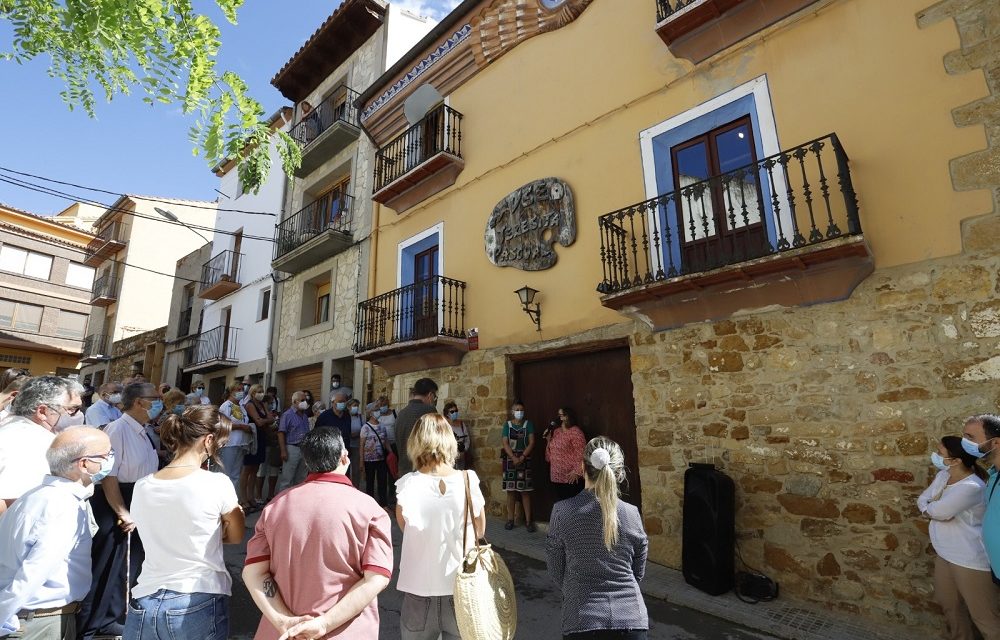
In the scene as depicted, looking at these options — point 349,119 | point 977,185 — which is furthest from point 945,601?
point 349,119

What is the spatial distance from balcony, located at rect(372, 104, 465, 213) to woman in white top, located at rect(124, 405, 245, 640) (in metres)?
7.42

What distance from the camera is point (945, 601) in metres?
3.64

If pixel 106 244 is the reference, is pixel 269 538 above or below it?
below

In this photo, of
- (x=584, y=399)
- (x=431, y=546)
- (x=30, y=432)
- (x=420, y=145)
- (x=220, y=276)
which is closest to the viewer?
(x=431, y=546)

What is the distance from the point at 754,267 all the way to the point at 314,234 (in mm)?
10179

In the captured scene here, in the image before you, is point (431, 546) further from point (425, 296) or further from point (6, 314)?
point (6, 314)

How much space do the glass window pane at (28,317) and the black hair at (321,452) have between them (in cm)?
3058

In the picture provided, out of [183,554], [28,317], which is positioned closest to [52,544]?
[183,554]

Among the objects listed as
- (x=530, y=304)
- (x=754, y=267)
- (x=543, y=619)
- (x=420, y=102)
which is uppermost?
(x=420, y=102)

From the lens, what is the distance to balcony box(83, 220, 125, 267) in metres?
23.3

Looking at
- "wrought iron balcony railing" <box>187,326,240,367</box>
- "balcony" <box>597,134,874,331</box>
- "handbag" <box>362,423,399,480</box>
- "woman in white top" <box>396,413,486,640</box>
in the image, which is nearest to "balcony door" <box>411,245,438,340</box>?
"handbag" <box>362,423,399,480</box>

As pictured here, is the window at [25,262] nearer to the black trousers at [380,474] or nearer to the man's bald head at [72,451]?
the black trousers at [380,474]

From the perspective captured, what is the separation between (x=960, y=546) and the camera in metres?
3.48

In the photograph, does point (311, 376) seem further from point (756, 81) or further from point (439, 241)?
point (756, 81)
